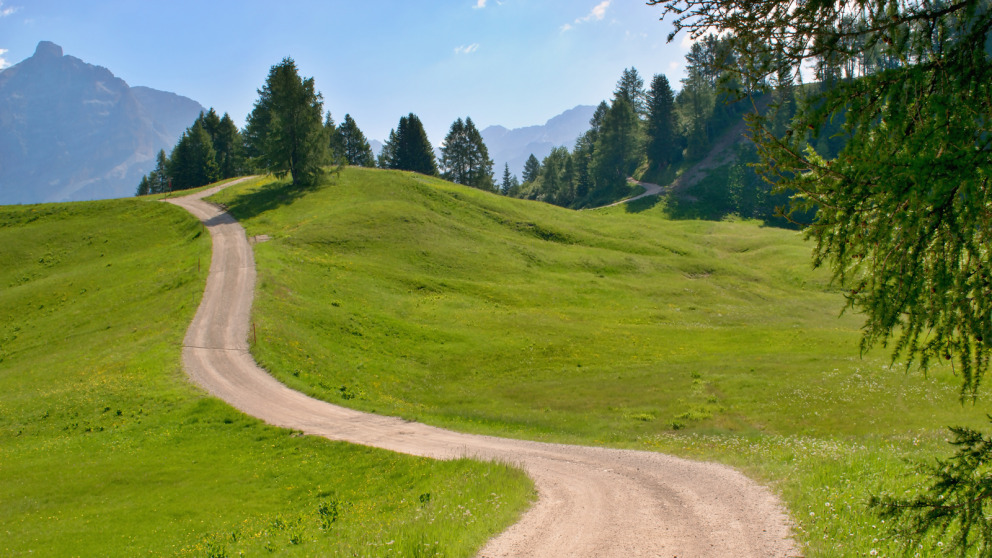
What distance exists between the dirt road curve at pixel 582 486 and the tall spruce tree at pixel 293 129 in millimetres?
46737

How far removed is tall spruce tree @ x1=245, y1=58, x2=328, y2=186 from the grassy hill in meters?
4.70

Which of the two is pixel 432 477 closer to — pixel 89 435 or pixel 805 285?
pixel 89 435

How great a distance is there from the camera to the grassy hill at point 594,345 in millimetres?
20812

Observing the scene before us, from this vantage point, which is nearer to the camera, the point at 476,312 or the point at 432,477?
the point at 432,477

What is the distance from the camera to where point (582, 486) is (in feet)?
51.2

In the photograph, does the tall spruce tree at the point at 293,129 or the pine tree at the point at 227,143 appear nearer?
the tall spruce tree at the point at 293,129

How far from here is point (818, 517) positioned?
1059 cm

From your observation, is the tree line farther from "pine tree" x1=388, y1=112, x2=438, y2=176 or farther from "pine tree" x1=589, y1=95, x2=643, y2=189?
"pine tree" x1=589, y1=95, x2=643, y2=189

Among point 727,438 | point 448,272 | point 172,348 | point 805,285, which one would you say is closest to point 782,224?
point 805,285

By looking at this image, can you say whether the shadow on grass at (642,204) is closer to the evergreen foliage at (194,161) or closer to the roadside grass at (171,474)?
the evergreen foliage at (194,161)

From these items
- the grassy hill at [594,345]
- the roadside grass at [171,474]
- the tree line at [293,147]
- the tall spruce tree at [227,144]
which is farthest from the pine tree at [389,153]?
the roadside grass at [171,474]

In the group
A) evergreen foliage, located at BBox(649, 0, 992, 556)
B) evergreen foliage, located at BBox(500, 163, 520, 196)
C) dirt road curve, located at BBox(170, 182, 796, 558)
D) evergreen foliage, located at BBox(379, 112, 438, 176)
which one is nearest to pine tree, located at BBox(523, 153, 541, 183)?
evergreen foliage, located at BBox(500, 163, 520, 196)

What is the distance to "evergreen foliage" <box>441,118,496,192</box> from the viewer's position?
13100 cm

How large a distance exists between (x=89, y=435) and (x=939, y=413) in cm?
3884
